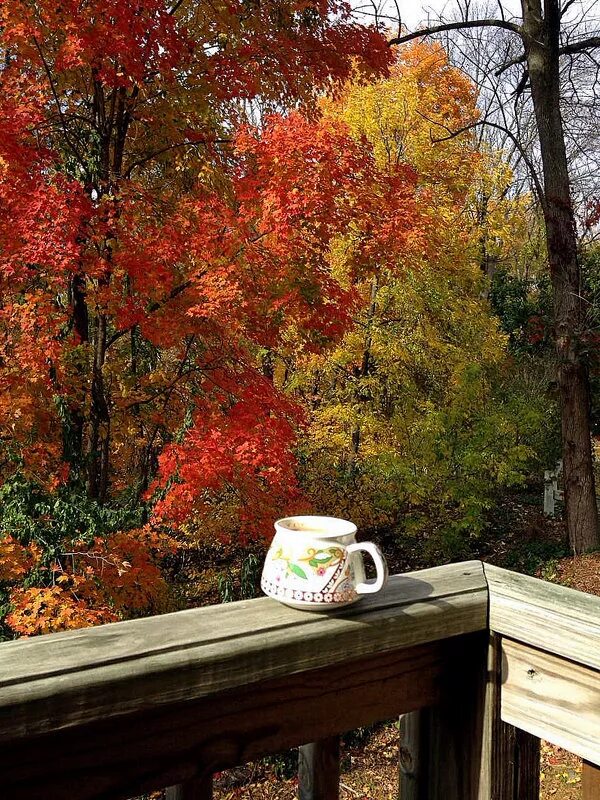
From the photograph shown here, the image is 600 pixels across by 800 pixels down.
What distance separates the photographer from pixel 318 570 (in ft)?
3.16

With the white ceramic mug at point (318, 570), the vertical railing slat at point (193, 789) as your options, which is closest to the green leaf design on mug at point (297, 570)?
the white ceramic mug at point (318, 570)

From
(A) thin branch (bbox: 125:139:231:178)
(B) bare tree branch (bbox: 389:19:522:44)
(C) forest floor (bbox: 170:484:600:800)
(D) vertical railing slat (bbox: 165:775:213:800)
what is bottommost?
(C) forest floor (bbox: 170:484:600:800)

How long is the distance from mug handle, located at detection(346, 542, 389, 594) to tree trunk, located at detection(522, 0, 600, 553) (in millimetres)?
8418

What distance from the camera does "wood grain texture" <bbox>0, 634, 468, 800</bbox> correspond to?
0.74 meters

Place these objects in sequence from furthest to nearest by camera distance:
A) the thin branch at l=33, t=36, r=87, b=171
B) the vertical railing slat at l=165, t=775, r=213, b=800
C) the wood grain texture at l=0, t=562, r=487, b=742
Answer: the thin branch at l=33, t=36, r=87, b=171, the vertical railing slat at l=165, t=775, r=213, b=800, the wood grain texture at l=0, t=562, r=487, b=742

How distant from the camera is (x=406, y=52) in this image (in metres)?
13.0

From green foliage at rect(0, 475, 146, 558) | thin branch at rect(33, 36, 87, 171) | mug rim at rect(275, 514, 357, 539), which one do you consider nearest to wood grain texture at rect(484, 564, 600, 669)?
mug rim at rect(275, 514, 357, 539)

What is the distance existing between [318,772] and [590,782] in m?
0.37

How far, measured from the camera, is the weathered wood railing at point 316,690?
748 millimetres

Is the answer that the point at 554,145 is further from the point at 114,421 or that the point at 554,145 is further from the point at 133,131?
the point at 114,421

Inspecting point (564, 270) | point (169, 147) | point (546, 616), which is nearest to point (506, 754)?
point (546, 616)

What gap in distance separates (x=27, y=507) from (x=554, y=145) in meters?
7.34

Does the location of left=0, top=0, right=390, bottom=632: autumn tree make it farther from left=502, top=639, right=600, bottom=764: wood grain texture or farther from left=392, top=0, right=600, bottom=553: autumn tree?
left=502, top=639, right=600, bottom=764: wood grain texture

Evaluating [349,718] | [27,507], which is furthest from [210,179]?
[349,718]
